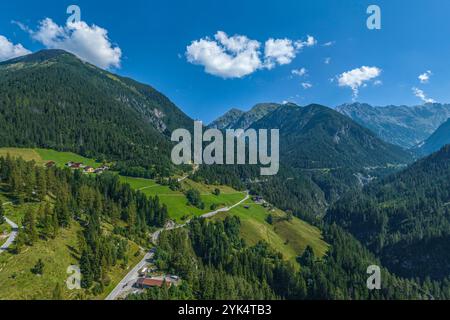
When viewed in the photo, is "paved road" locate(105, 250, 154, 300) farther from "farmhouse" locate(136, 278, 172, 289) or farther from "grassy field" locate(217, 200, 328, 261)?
"grassy field" locate(217, 200, 328, 261)

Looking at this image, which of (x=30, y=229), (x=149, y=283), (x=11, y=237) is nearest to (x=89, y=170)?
(x=11, y=237)

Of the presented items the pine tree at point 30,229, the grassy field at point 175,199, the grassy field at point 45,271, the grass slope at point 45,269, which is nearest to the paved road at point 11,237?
the grass slope at point 45,269

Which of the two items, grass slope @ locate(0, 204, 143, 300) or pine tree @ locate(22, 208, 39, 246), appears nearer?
grass slope @ locate(0, 204, 143, 300)

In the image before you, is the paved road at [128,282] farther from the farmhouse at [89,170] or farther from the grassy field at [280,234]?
the farmhouse at [89,170]

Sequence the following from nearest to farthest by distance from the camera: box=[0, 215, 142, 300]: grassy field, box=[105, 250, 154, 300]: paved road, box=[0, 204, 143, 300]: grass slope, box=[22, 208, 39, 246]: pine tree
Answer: box=[0, 215, 142, 300]: grassy field, box=[0, 204, 143, 300]: grass slope, box=[22, 208, 39, 246]: pine tree, box=[105, 250, 154, 300]: paved road

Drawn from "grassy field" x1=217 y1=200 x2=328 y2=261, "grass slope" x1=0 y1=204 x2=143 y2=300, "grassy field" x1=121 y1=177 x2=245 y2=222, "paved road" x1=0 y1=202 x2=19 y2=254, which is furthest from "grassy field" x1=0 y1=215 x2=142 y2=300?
"grassy field" x1=217 y1=200 x2=328 y2=261
